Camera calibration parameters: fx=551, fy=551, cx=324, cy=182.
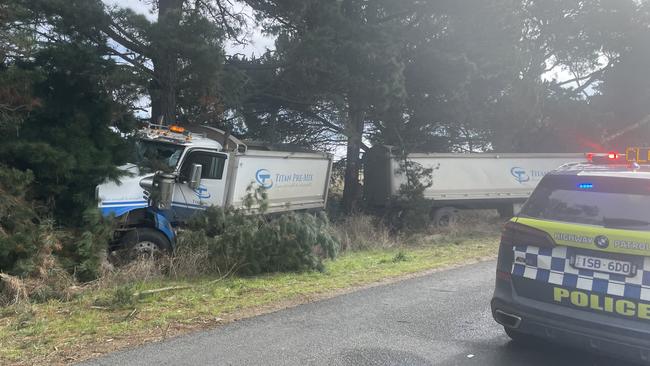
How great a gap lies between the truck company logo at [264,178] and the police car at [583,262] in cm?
781

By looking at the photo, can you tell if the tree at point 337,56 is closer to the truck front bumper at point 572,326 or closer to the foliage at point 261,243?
the foliage at point 261,243

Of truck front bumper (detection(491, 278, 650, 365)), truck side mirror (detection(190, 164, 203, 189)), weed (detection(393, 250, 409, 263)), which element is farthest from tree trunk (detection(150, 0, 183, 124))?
truck front bumper (detection(491, 278, 650, 365))

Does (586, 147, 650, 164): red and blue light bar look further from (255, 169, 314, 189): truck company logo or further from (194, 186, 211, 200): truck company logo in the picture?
(255, 169, 314, 189): truck company logo

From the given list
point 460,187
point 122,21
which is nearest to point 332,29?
point 122,21

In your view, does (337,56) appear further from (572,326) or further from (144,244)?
(572,326)

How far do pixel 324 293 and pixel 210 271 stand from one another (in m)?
2.37

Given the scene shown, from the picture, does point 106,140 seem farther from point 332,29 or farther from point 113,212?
point 332,29

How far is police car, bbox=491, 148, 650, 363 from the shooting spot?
3.96 m

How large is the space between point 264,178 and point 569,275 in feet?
28.1

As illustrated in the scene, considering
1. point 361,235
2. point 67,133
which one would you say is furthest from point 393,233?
point 67,133

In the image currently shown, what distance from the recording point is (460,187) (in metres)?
17.3

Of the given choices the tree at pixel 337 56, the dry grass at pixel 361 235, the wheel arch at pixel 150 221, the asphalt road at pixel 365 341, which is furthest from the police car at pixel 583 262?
the tree at pixel 337 56

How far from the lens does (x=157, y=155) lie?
10.5 metres

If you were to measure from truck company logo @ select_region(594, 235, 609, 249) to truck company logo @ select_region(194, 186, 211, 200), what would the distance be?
26.0 feet
